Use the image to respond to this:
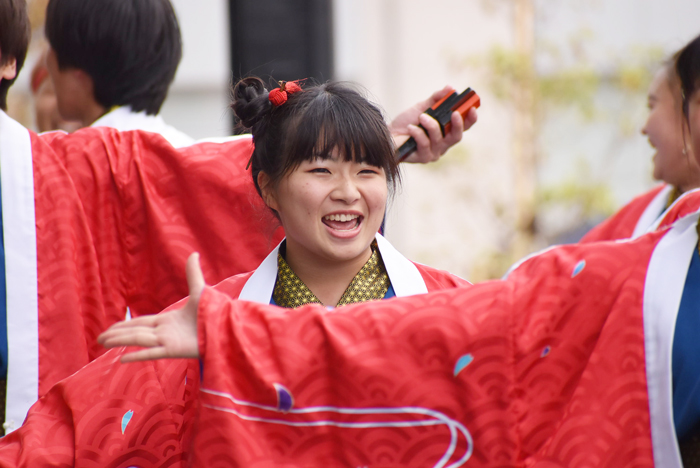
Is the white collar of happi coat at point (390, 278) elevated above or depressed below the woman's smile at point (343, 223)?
below

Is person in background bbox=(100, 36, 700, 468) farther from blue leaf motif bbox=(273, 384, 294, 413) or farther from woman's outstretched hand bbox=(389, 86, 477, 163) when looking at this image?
woman's outstretched hand bbox=(389, 86, 477, 163)

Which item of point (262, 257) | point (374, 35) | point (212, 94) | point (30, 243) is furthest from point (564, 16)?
point (30, 243)

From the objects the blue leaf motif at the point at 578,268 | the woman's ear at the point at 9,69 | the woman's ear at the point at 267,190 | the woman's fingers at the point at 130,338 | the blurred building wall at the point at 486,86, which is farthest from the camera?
the blurred building wall at the point at 486,86

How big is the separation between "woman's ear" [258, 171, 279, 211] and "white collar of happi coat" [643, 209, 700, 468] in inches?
28.5

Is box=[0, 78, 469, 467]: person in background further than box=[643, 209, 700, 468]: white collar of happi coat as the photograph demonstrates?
Yes

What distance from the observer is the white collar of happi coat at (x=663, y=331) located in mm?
1199

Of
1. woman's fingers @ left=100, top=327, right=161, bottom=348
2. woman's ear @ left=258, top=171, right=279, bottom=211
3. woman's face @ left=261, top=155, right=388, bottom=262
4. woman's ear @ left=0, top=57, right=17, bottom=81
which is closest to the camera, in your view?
woman's fingers @ left=100, top=327, right=161, bottom=348

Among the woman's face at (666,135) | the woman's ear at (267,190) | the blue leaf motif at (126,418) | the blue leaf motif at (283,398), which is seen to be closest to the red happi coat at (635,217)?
the woman's face at (666,135)

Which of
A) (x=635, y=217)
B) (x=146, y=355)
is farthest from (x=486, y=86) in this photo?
(x=146, y=355)

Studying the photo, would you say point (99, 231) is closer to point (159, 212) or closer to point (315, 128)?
point (159, 212)

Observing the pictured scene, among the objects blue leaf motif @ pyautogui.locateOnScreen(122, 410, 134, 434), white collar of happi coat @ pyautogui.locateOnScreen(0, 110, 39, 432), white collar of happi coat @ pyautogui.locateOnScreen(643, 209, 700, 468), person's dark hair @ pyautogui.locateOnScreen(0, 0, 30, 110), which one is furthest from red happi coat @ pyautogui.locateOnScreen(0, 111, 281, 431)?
white collar of happi coat @ pyautogui.locateOnScreen(643, 209, 700, 468)

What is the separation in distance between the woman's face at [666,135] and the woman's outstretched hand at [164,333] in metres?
1.35

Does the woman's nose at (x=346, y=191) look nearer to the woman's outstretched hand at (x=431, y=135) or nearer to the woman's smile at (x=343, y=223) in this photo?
the woman's smile at (x=343, y=223)

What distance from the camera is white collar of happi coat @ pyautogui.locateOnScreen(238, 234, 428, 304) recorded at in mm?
1517
